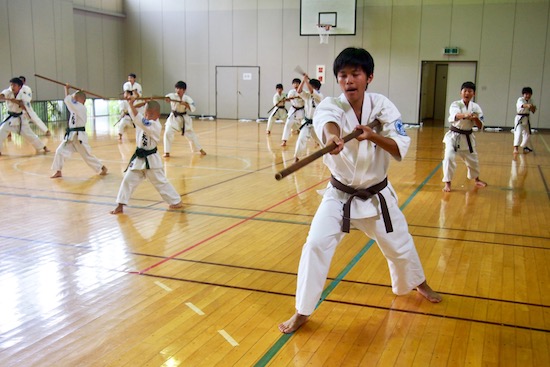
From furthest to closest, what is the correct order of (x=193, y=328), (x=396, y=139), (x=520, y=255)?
(x=520, y=255) → (x=193, y=328) → (x=396, y=139)

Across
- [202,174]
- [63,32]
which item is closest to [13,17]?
[63,32]

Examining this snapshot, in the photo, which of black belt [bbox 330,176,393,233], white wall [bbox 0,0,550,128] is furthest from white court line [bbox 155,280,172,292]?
white wall [bbox 0,0,550,128]

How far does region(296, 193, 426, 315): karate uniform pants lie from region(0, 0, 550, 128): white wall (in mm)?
16880

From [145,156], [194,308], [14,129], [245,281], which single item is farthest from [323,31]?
[194,308]

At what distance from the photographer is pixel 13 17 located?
17.4 meters

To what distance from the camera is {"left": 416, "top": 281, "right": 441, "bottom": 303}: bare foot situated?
3.82 meters

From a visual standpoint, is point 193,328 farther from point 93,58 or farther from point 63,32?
point 93,58

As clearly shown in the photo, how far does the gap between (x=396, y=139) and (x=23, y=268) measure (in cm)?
327

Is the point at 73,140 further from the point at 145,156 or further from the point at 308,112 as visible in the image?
the point at 308,112

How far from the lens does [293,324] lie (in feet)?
11.0

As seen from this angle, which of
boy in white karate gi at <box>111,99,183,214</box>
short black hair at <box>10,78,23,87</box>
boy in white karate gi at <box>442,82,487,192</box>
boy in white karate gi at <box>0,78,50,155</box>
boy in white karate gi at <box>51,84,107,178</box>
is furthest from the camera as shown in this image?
boy in white karate gi at <box>0,78,50,155</box>

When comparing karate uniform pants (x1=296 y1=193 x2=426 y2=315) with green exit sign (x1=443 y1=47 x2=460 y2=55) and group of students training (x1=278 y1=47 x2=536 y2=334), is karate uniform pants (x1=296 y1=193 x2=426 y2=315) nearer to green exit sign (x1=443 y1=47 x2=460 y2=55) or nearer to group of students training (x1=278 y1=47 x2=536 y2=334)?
group of students training (x1=278 y1=47 x2=536 y2=334)

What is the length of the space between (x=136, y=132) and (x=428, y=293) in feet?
17.2

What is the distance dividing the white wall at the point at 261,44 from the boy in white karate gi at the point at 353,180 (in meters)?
16.8
